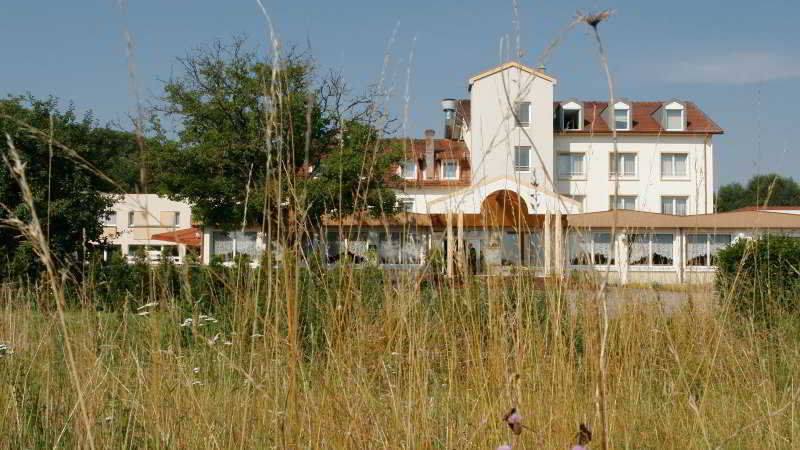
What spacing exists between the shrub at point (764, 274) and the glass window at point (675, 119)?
29.0 metres

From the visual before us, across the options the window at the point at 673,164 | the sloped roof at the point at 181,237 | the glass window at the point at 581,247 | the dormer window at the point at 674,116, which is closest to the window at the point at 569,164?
the window at the point at 673,164

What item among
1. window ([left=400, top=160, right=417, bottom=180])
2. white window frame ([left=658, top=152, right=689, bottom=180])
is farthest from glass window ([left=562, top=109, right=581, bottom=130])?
window ([left=400, top=160, right=417, bottom=180])

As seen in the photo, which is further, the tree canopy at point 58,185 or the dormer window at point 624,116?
the dormer window at point 624,116

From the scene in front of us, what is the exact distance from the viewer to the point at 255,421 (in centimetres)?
238

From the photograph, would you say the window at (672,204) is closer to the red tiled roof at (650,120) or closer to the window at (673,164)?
the window at (673,164)

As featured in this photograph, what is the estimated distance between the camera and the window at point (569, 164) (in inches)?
1328

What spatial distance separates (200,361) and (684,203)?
32753 mm

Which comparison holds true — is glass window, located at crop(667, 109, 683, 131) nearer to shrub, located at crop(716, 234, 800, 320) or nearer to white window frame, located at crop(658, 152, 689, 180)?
white window frame, located at crop(658, 152, 689, 180)

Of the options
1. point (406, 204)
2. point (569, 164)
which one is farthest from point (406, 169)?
point (569, 164)

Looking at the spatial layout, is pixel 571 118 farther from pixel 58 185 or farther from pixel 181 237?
pixel 58 185

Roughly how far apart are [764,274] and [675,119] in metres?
30.3

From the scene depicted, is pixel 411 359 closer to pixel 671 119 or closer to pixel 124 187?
pixel 124 187

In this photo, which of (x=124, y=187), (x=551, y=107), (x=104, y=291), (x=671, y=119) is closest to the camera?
(x=124, y=187)

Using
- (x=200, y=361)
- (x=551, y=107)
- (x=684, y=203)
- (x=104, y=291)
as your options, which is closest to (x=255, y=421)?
(x=200, y=361)
